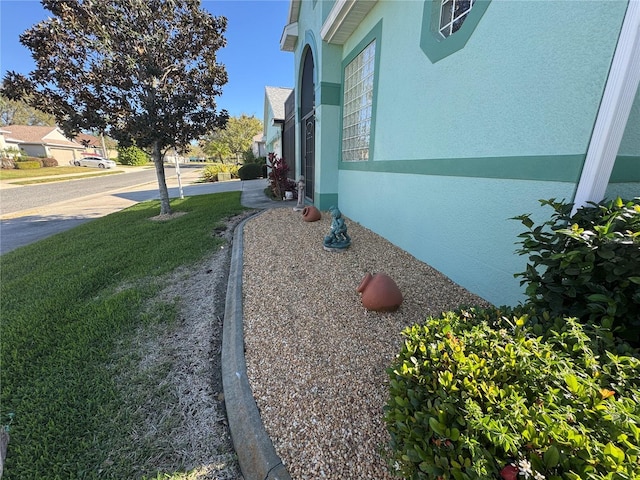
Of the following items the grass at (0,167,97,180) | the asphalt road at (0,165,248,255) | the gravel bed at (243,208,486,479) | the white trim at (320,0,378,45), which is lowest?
the asphalt road at (0,165,248,255)

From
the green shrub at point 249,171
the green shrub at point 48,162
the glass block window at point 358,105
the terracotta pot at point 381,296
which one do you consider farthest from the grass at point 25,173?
the terracotta pot at point 381,296

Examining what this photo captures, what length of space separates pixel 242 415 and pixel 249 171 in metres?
21.2

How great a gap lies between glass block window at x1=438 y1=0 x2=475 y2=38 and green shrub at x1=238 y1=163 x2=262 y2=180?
1917 centimetres

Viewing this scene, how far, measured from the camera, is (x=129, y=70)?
6531 mm

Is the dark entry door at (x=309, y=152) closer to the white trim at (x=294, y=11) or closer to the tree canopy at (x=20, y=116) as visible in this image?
the white trim at (x=294, y=11)

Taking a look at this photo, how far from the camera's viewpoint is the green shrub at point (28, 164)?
29234 mm

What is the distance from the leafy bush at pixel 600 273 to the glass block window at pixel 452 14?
116 inches

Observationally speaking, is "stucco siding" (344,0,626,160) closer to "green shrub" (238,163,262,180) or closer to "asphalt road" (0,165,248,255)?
"asphalt road" (0,165,248,255)

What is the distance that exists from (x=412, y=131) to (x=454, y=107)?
88cm

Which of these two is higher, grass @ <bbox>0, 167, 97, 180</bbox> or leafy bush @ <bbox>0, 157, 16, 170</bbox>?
leafy bush @ <bbox>0, 157, 16, 170</bbox>

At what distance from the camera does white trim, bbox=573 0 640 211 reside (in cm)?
178

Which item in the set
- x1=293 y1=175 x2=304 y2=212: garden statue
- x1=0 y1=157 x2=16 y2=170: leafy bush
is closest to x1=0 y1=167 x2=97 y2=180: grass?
x1=0 y1=157 x2=16 y2=170: leafy bush

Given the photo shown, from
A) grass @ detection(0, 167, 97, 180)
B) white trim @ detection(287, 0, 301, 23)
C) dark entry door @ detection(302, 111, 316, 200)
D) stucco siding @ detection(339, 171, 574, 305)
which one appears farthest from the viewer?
grass @ detection(0, 167, 97, 180)

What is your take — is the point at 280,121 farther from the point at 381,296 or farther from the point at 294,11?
the point at 381,296
